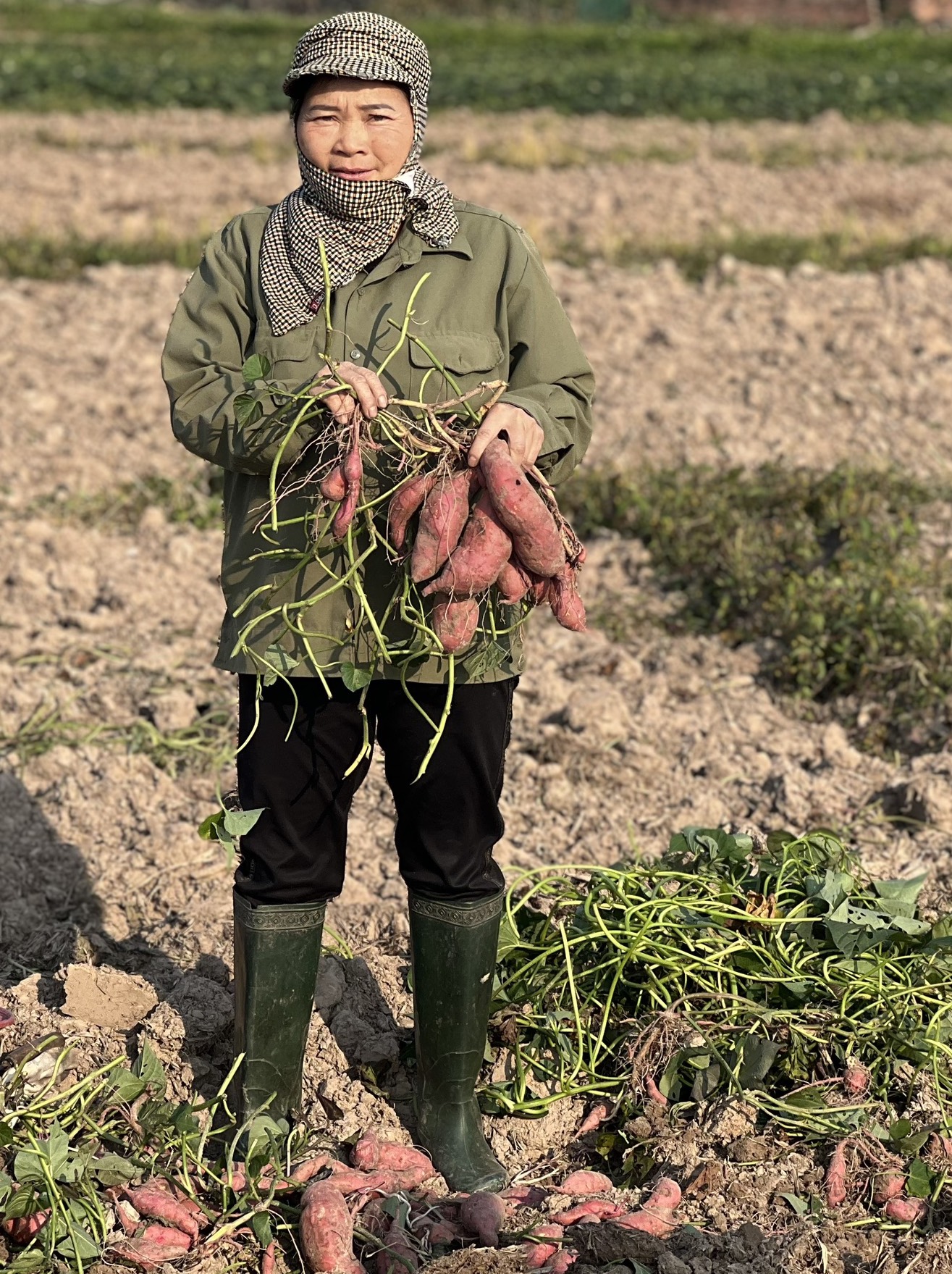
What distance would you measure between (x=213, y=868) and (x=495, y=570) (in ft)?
5.27

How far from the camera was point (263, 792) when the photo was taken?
8.24ft

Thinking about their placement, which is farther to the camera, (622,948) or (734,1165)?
(622,948)

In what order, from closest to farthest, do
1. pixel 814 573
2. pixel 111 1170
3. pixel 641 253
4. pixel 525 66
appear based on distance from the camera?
1. pixel 111 1170
2. pixel 814 573
3. pixel 641 253
4. pixel 525 66

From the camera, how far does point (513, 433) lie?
2.33 m

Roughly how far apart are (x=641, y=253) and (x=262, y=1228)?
7333 millimetres

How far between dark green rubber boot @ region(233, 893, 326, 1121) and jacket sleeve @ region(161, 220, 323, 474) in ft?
2.46

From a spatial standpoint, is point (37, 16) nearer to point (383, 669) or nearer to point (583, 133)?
point (583, 133)

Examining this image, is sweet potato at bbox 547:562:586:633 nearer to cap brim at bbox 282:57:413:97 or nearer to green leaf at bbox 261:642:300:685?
green leaf at bbox 261:642:300:685

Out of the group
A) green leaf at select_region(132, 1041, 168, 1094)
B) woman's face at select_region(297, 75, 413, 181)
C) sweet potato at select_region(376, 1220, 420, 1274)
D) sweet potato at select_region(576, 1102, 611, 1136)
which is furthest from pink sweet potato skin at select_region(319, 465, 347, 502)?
sweet potato at select_region(576, 1102, 611, 1136)

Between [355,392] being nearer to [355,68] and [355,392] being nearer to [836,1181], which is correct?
[355,68]

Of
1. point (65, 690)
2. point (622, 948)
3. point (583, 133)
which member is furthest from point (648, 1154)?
point (583, 133)

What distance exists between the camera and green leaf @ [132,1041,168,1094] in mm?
2676

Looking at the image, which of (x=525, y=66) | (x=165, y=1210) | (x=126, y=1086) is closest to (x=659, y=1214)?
(x=165, y=1210)

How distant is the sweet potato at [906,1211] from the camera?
2615 mm
